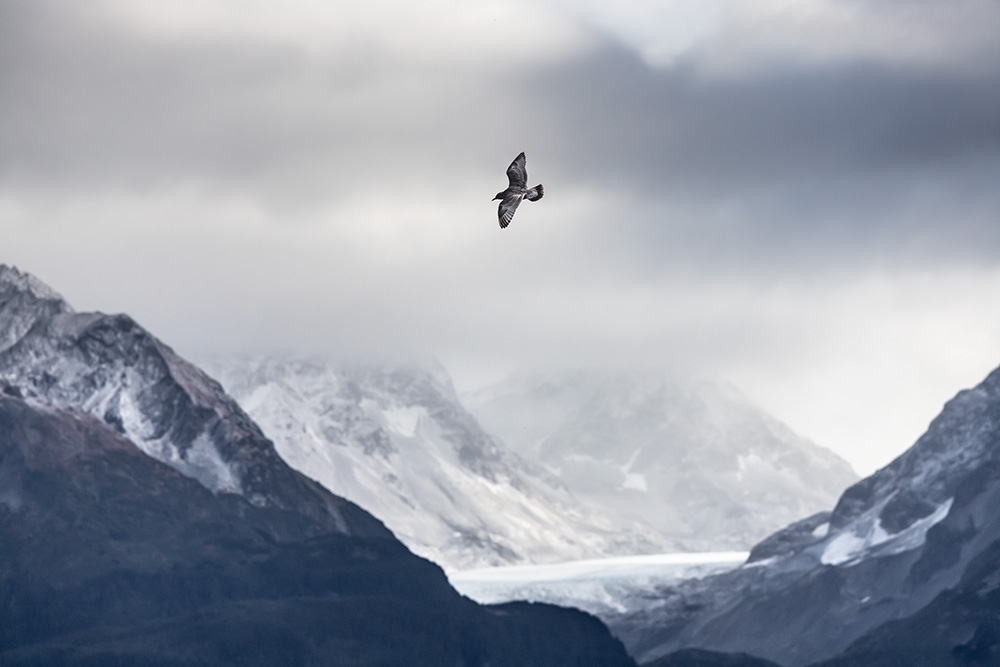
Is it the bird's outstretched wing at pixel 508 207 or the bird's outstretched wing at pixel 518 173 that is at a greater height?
the bird's outstretched wing at pixel 518 173

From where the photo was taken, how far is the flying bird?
522 feet

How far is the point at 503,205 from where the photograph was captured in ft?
525

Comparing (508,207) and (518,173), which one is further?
(518,173)

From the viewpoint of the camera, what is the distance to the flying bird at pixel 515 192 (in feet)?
522

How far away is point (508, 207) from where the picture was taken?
525 feet

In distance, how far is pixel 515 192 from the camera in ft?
533

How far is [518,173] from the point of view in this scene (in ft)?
534

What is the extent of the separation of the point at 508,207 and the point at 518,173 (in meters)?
4.01

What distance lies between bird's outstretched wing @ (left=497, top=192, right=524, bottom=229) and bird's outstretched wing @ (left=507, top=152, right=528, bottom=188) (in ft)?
4.31

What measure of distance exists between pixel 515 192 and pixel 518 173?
4.84ft

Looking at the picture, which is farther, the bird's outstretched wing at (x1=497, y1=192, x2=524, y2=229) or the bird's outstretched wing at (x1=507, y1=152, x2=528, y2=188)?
the bird's outstretched wing at (x1=507, y1=152, x2=528, y2=188)

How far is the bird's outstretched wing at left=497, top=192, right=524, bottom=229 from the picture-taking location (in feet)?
520

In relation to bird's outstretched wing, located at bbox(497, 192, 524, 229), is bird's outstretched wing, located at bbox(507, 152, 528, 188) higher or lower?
higher

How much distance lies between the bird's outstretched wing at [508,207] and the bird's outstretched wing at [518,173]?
1313mm
